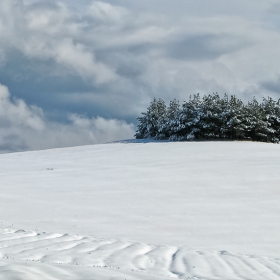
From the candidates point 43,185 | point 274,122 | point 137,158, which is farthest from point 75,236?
point 274,122

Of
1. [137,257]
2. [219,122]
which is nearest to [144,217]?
[137,257]

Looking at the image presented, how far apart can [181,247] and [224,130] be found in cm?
1930

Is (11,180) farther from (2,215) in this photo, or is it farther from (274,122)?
(274,122)

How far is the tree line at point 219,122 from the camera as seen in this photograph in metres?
27.0

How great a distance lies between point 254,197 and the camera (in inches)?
511

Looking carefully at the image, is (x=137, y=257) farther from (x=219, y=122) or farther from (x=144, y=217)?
(x=219, y=122)

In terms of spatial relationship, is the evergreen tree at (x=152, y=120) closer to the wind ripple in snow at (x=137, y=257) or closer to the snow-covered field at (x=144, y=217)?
the snow-covered field at (x=144, y=217)

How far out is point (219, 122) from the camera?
27516 millimetres

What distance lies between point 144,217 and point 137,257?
135 inches

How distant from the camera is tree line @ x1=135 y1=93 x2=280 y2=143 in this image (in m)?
27.0

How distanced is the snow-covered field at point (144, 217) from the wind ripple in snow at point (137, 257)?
18 millimetres

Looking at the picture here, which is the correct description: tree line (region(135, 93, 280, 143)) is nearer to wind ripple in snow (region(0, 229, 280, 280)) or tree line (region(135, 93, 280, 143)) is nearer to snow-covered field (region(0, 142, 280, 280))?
snow-covered field (region(0, 142, 280, 280))

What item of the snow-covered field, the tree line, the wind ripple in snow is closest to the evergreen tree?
the tree line

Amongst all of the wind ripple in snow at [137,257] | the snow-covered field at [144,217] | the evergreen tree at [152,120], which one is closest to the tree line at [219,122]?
the evergreen tree at [152,120]
